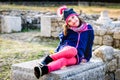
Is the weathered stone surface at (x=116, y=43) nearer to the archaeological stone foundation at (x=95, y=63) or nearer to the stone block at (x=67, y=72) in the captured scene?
the archaeological stone foundation at (x=95, y=63)

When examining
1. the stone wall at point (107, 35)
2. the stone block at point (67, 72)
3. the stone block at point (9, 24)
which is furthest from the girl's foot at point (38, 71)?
the stone block at point (9, 24)

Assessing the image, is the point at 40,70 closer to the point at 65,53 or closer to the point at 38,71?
the point at 38,71

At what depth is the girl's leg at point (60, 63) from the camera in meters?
4.43

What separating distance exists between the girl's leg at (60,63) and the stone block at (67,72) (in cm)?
5

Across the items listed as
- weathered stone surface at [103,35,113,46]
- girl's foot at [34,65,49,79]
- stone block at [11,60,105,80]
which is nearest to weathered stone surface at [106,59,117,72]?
stone block at [11,60,105,80]

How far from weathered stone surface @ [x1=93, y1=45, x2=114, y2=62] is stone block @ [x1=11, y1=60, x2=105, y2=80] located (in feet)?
2.63

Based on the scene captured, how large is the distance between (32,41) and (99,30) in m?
2.01

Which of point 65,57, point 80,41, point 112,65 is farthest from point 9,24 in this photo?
point 65,57

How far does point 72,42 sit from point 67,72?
19.9 inches

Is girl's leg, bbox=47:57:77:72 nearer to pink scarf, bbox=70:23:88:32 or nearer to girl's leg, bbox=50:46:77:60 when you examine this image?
girl's leg, bbox=50:46:77:60

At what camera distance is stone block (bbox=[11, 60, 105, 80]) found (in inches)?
173

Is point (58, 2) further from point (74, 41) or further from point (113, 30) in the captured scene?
point (74, 41)

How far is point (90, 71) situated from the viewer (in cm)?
482

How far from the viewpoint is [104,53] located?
5.90 m
